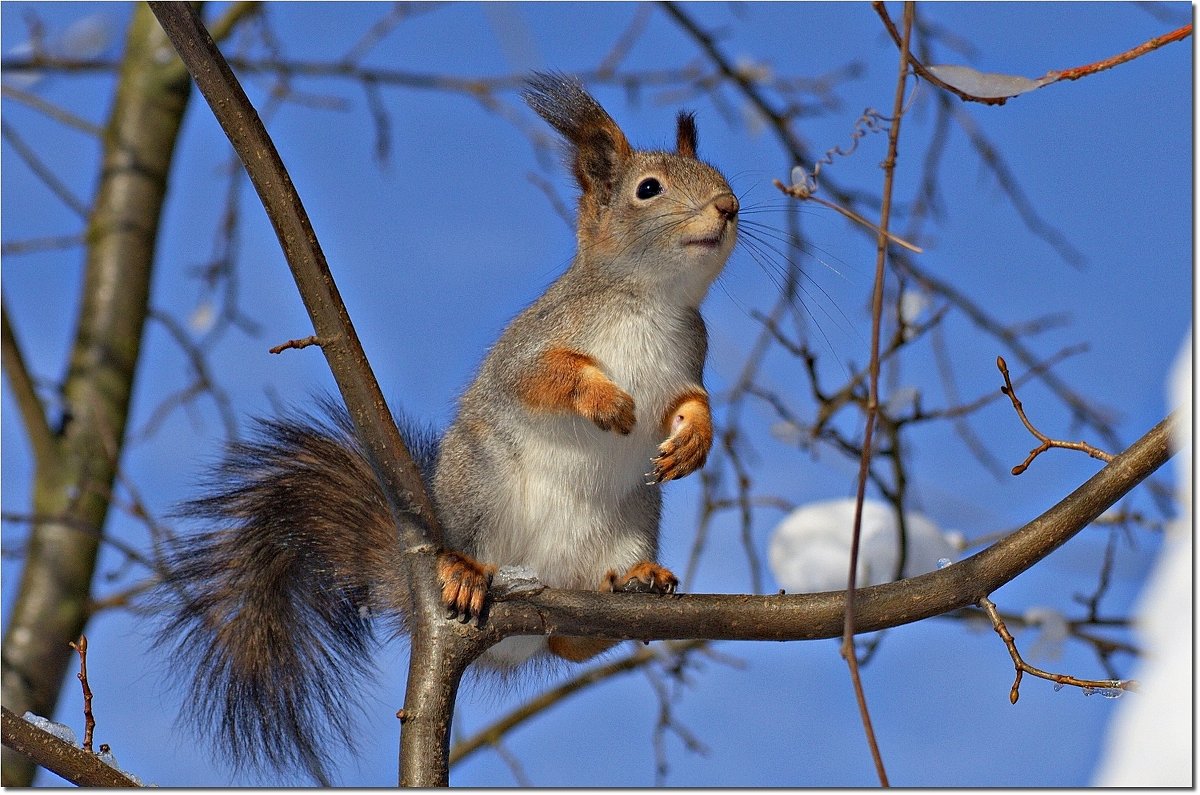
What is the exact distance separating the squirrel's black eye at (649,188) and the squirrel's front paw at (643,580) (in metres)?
0.73

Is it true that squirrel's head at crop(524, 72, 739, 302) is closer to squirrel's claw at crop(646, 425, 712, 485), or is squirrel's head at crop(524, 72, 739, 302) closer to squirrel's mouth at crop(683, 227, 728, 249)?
squirrel's mouth at crop(683, 227, 728, 249)

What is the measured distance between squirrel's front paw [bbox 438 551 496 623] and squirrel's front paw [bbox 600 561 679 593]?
0.36m

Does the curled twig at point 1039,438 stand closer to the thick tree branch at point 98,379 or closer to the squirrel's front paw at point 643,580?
the squirrel's front paw at point 643,580

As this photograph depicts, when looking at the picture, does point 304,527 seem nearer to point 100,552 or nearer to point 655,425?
point 655,425

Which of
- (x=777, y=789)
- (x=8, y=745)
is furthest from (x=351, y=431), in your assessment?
(x=777, y=789)

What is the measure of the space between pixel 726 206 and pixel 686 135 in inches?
19.1

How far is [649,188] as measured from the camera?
7.74 ft

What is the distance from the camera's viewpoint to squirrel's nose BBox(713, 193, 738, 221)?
219 centimetres

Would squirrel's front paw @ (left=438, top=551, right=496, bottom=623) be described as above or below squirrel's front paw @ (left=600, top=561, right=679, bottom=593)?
below

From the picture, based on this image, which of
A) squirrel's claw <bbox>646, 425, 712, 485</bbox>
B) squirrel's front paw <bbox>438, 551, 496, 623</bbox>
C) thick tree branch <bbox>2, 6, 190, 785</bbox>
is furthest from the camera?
thick tree branch <bbox>2, 6, 190, 785</bbox>

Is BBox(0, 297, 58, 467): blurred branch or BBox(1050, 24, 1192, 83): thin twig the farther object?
BBox(0, 297, 58, 467): blurred branch

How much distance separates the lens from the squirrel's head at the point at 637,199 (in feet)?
7.27

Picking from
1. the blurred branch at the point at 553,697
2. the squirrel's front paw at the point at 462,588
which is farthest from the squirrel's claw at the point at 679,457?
the blurred branch at the point at 553,697

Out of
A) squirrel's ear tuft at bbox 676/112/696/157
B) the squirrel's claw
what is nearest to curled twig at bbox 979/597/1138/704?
the squirrel's claw
